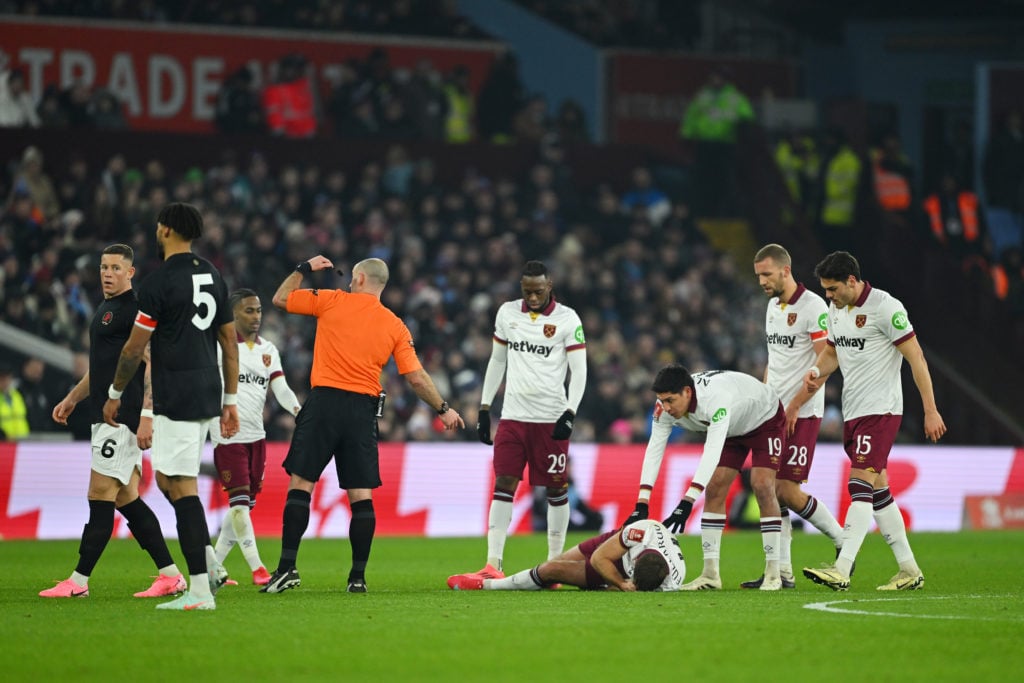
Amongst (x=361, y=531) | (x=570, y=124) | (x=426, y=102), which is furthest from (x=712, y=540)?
(x=570, y=124)

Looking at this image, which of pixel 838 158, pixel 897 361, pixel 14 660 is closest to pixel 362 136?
pixel 838 158

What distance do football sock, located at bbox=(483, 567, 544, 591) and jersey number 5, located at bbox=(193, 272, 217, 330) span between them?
3.25 meters

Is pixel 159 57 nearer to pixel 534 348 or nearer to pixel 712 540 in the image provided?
pixel 534 348

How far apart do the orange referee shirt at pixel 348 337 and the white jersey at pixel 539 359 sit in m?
1.72

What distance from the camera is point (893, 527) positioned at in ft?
42.2

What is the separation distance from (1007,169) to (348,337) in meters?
21.2

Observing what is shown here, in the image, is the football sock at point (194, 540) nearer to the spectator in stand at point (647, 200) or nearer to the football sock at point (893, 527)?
the football sock at point (893, 527)

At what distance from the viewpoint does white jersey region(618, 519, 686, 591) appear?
37.9 feet

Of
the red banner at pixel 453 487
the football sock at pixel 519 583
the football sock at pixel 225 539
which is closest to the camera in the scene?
the football sock at pixel 519 583

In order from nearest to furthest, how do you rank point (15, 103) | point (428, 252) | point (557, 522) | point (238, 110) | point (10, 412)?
point (557, 522), point (10, 412), point (15, 103), point (428, 252), point (238, 110)

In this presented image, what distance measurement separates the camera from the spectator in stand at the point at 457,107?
94.8ft

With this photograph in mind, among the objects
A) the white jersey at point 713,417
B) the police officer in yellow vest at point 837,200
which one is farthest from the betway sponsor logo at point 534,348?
the police officer in yellow vest at point 837,200

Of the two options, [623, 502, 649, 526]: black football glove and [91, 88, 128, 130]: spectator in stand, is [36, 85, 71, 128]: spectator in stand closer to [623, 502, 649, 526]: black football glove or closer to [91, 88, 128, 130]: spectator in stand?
[91, 88, 128, 130]: spectator in stand

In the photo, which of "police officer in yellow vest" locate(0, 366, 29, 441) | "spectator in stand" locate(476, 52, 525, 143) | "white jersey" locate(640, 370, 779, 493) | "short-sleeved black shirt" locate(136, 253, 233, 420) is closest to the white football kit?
"white jersey" locate(640, 370, 779, 493)
